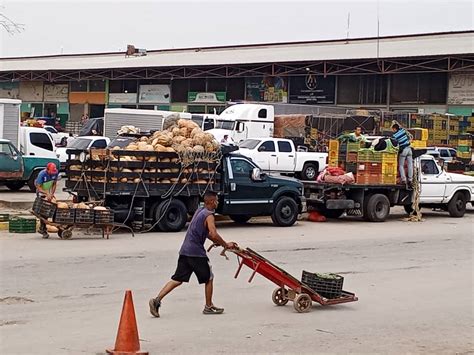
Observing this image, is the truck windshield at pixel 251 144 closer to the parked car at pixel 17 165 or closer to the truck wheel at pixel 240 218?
the parked car at pixel 17 165

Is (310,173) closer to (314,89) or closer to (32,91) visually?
(314,89)

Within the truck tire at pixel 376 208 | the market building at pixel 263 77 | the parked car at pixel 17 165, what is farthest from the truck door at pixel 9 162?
the market building at pixel 263 77

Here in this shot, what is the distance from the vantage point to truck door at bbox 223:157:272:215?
66.7 feet

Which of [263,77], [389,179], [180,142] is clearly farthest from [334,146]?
[263,77]

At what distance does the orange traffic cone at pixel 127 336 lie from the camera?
8078 millimetres

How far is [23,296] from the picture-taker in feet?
36.2

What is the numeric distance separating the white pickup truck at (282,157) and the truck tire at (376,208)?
934cm

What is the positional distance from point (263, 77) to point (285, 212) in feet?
118

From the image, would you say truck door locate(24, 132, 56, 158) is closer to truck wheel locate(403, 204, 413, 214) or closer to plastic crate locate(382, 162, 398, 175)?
plastic crate locate(382, 162, 398, 175)

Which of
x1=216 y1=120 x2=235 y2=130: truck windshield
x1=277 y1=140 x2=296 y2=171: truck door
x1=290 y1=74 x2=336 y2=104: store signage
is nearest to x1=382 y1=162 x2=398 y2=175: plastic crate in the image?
x1=277 y1=140 x2=296 y2=171: truck door

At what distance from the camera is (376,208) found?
23.7m

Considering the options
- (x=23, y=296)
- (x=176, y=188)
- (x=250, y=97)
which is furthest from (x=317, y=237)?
(x=250, y=97)

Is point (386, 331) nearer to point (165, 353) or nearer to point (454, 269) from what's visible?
point (165, 353)

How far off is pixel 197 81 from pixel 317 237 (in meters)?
42.1
